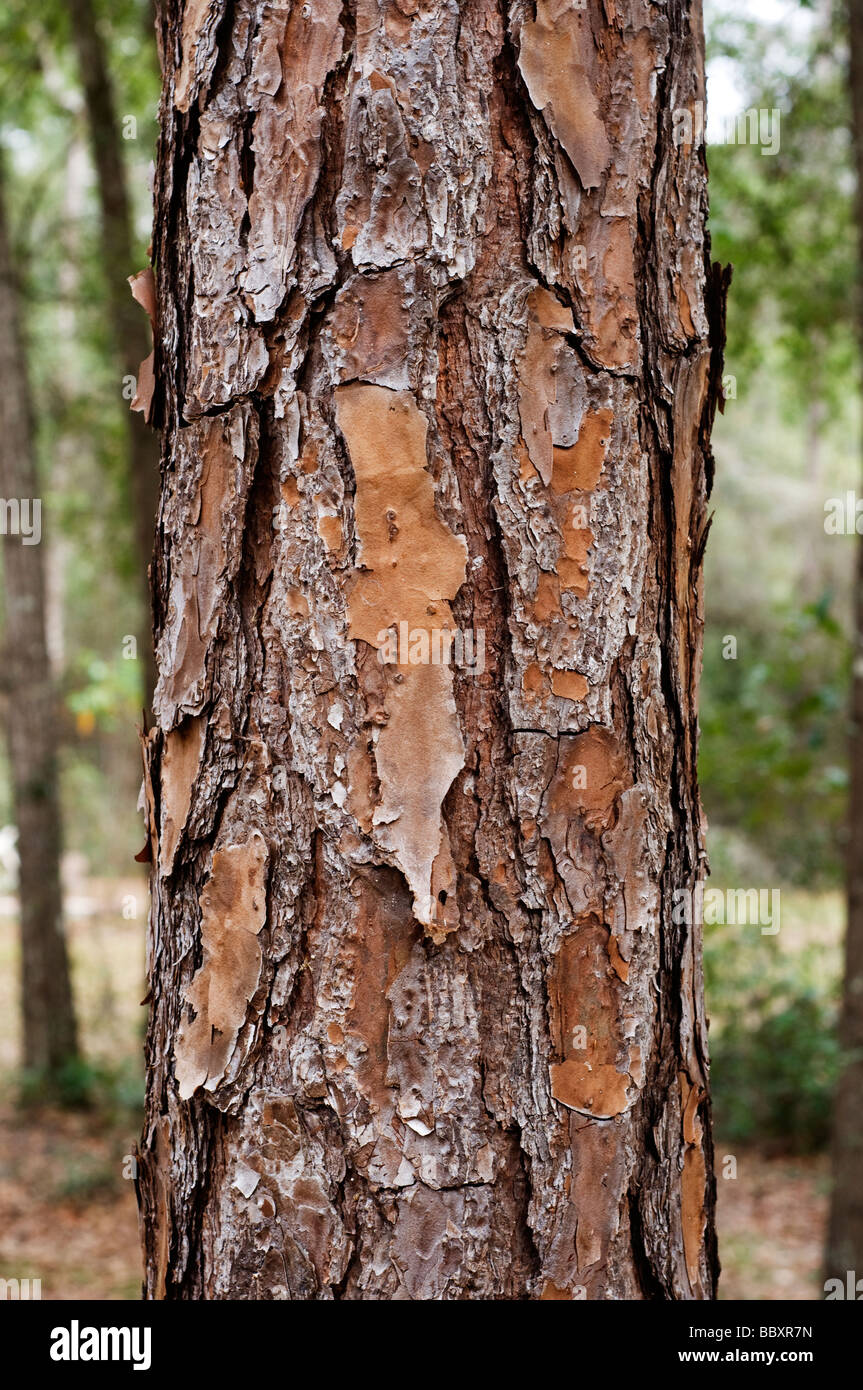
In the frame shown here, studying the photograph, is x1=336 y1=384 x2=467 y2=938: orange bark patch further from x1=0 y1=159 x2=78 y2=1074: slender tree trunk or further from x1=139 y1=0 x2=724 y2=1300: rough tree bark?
x1=0 y1=159 x2=78 y2=1074: slender tree trunk

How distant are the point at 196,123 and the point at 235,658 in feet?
1.78

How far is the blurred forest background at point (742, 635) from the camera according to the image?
19.9 ft

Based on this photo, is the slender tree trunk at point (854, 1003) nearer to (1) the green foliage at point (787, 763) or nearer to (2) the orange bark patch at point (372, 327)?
(1) the green foliage at point (787, 763)

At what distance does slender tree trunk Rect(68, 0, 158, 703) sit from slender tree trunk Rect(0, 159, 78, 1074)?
2.90 ft

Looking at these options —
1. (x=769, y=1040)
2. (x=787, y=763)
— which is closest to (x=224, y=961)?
(x=787, y=763)

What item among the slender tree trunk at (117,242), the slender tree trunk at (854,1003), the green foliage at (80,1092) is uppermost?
the slender tree trunk at (117,242)

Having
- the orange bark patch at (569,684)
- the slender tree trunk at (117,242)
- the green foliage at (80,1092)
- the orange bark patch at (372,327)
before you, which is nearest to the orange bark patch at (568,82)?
the orange bark patch at (372,327)

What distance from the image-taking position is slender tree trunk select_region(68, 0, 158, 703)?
6.61 meters

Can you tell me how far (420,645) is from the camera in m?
1.09

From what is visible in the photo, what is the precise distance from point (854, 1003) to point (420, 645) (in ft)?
12.9

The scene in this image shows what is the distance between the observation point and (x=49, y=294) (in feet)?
25.8

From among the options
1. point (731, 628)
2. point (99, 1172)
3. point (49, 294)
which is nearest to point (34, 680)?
point (49, 294)

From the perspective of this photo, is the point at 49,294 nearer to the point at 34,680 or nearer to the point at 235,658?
the point at 34,680

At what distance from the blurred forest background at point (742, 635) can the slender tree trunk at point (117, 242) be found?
0.21ft
